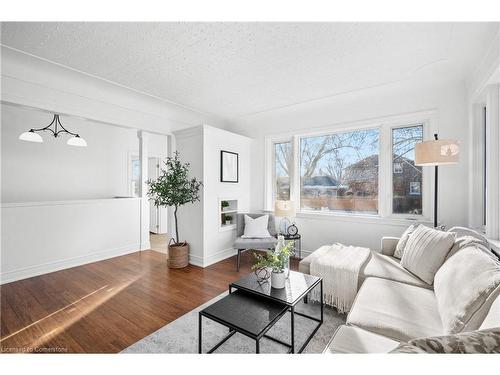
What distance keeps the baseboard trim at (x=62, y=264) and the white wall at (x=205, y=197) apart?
48.8 inches

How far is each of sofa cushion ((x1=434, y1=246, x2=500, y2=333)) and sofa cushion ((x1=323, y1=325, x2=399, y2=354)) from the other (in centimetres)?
34

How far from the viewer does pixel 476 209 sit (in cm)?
265

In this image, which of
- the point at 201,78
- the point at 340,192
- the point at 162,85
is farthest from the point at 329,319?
the point at 162,85

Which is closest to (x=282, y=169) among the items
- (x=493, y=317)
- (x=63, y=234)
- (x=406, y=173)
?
(x=406, y=173)

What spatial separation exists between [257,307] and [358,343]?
0.69m

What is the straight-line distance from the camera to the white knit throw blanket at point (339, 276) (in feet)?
7.11

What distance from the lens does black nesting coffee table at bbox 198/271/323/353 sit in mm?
1455

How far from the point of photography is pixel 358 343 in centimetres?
123

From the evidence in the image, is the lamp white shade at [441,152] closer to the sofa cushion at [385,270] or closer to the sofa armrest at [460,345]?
the sofa cushion at [385,270]

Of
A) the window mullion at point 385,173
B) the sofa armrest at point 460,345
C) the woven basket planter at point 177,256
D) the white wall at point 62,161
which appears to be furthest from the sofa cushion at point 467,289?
the white wall at point 62,161

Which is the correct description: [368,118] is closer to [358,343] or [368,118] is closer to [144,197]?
[358,343]

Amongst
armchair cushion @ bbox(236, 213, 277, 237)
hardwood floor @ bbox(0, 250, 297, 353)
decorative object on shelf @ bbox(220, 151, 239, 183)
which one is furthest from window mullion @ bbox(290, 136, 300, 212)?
hardwood floor @ bbox(0, 250, 297, 353)

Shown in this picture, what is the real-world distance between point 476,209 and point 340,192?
162 centimetres

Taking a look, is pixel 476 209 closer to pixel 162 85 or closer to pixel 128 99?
pixel 162 85
